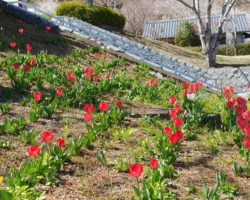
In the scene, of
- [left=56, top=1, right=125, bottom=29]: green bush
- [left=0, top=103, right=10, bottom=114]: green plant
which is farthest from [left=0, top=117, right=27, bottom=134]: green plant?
[left=56, top=1, right=125, bottom=29]: green bush

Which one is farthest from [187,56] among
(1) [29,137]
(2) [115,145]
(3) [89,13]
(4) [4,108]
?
(1) [29,137]

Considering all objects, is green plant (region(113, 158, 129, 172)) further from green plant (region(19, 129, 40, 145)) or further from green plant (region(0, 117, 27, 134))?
green plant (region(0, 117, 27, 134))

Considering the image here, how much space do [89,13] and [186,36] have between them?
13935 millimetres

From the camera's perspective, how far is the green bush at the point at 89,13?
21.8 metres

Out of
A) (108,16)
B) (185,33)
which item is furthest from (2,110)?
(185,33)

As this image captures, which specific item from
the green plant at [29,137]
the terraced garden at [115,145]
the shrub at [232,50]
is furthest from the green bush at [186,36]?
the green plant at [29,137]

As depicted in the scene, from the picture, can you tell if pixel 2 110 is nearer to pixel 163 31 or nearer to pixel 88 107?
pixel 88 107

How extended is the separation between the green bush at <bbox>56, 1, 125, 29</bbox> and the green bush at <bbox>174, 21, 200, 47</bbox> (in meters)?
11.9

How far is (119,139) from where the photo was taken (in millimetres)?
5137

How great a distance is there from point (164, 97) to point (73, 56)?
13.0 feet

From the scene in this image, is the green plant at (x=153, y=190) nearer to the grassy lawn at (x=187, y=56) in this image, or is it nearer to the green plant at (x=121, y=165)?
the green plant at (x=121, y=165)

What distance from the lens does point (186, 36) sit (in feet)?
112

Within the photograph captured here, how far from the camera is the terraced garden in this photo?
348cm

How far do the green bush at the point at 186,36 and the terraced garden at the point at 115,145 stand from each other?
1051 inches
